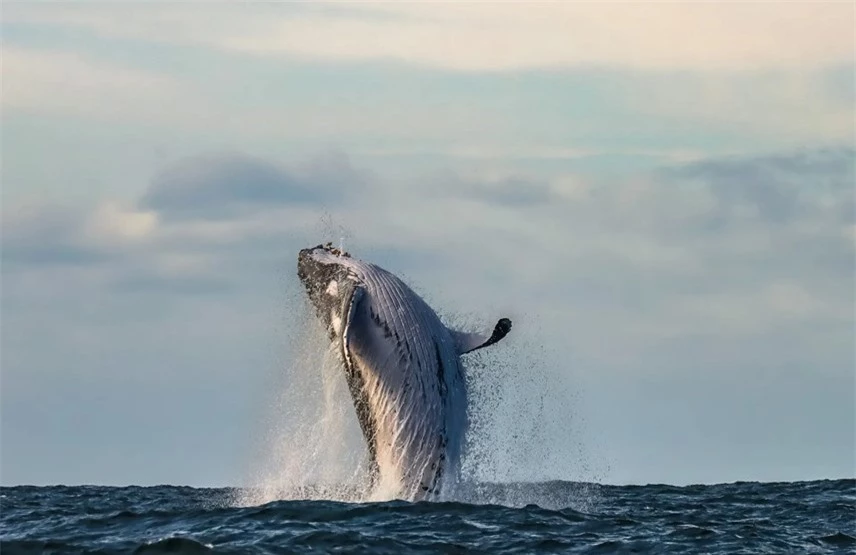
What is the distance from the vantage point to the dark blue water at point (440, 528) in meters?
15.1

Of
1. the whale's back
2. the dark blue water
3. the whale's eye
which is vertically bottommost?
the dark blue water

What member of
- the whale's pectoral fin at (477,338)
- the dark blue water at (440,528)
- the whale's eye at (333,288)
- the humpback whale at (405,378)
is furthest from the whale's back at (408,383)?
the dark blue water at (440,528)

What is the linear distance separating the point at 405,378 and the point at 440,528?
2836 mm

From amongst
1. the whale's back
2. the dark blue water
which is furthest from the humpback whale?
the dark blue water

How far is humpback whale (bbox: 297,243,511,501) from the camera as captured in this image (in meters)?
18.5

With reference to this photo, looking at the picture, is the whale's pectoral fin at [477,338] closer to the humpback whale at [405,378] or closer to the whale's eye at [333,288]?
the humpback whale at [405,378]

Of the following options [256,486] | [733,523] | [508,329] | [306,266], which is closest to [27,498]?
[256,486]

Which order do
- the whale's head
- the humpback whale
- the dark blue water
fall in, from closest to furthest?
1. the dark blue water
2. the humpback whale
3. the whale's head

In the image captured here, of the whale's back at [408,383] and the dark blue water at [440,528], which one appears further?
the whale's back at [408,383]

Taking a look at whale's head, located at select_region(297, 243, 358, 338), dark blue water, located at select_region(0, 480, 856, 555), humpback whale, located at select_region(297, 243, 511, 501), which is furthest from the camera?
whale's head, located at select_region(297, 243, 358, 338)

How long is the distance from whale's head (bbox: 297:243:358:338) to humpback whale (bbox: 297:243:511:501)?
44 millimetres

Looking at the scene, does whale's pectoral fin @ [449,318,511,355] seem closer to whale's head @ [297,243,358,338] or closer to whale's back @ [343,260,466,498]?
whale's back @ [343,260,466,498]

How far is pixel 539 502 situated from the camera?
20.4 m

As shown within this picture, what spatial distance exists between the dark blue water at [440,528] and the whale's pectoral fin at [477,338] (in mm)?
2180
